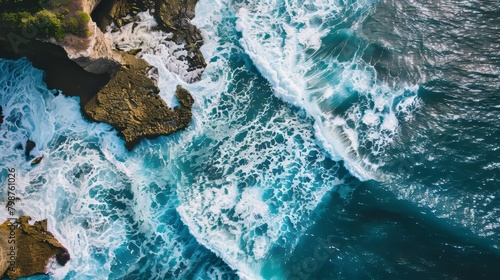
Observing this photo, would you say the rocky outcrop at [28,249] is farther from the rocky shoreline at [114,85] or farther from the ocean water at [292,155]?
the rocky shoreline at [114,85]

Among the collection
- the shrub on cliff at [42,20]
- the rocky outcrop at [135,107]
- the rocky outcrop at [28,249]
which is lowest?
the rocky outcrop at [28,249]

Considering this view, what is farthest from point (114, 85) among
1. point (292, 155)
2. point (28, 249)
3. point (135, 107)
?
point (292, 155)

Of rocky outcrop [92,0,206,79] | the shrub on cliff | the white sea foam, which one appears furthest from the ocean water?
the shrub on cliff

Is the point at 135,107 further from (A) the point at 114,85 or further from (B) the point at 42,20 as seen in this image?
(B) the point at 42,20

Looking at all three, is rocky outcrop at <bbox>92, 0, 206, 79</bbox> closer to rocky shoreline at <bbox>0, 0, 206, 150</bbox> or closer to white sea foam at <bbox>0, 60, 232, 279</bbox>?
rocky shoreline at <bbox>0, 0, 206, 150</bbox>

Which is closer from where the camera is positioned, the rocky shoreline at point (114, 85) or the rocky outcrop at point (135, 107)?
the rocky shoreline at point (114, 85)

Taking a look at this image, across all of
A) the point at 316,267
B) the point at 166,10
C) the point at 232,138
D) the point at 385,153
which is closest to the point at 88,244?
the point at 232,138

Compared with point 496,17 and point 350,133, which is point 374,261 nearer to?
point 350,133

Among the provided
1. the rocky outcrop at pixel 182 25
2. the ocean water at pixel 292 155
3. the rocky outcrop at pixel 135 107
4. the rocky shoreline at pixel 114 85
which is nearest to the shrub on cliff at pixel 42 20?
the rocky shoreline at pixel 114 85
